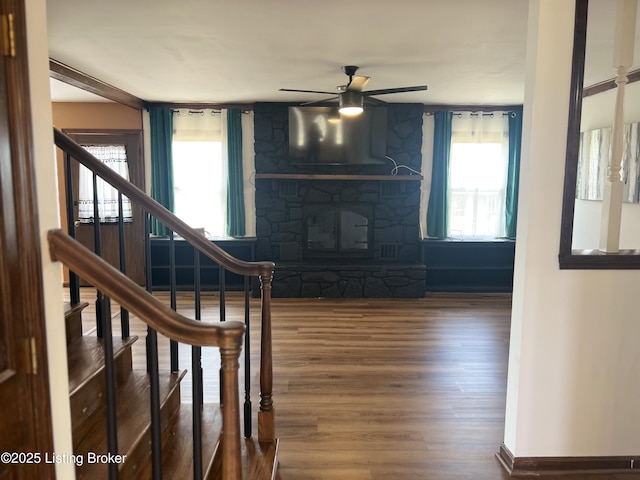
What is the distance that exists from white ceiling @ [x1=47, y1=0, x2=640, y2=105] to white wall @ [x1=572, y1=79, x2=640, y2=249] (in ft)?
1.14

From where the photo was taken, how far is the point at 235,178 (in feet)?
20.8

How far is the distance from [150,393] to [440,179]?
553cm

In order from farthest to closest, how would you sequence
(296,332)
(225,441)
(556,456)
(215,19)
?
(296,332)
(215,19)
(556,456)
(225,441)

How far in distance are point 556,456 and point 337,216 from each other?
429 centimetres

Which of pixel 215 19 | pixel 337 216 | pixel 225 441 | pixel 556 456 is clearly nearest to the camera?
pixel 225 441

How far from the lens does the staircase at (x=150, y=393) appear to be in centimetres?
129

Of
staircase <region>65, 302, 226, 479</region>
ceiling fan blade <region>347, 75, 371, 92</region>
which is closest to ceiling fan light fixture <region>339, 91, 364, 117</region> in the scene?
ceiling fan blade <region>347, 75, 371, 92</region>

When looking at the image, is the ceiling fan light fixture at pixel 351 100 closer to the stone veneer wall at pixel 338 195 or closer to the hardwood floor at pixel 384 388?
the stone veneer wall at pixel 338 195

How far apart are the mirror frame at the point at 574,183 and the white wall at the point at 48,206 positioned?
7.22 feet

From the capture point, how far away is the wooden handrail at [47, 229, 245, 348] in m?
1.27

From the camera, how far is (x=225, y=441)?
133 centimetres

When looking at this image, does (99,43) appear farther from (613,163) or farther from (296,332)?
(613,163)

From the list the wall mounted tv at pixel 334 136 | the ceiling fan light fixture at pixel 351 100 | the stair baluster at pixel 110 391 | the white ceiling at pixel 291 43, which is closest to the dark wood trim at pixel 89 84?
the white ceiling at pixel 291 43

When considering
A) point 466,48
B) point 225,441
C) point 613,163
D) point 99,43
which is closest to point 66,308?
point 225,441
